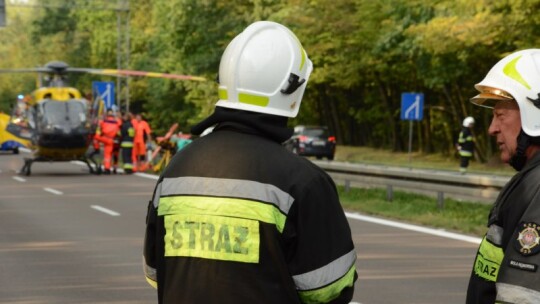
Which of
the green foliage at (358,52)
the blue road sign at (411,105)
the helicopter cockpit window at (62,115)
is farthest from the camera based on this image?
the blue road sign at (411,105)

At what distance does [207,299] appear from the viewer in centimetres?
348

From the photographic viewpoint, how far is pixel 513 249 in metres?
3.34

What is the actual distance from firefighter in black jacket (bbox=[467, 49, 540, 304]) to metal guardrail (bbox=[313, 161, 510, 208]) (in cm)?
1278

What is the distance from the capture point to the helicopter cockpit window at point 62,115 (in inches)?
1339

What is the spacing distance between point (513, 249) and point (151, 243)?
116 cm

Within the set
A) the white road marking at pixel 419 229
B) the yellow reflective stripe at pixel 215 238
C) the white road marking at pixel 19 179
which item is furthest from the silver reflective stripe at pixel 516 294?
the white road marking at pixel 19 179

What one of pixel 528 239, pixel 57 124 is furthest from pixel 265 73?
pixel 57 124

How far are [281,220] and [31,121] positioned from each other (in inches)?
1295

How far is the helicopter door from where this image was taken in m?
35.7

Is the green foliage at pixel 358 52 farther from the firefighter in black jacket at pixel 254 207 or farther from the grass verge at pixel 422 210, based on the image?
the firefighter in black jacket at pixel 254 207

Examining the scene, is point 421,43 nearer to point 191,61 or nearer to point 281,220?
point 191,61

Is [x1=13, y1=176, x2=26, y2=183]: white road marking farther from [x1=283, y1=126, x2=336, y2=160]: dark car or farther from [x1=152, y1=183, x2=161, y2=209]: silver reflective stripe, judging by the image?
[x1=152, y1=183, x2=161, y2=209]: silver reflective stripe

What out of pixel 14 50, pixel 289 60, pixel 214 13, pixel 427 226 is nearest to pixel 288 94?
pixel 289 60

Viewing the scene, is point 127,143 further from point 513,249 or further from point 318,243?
point 513,249
